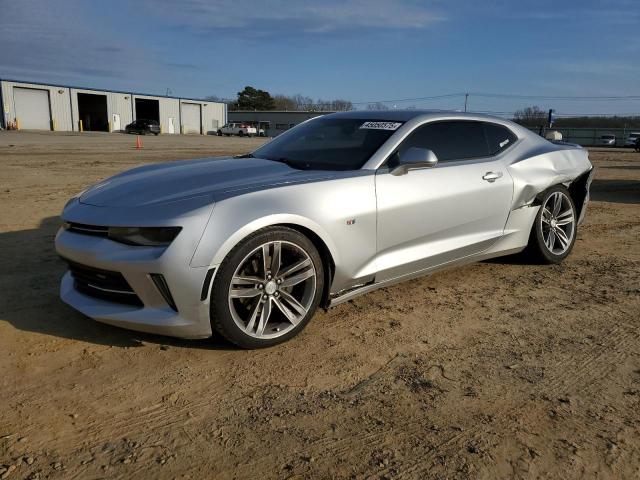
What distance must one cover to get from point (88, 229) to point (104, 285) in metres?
0.36

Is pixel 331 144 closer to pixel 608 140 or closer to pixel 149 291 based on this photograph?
pixel 149 291

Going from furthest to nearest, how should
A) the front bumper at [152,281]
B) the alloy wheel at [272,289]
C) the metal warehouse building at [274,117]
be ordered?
the metal warehouse building at [274,117]
the alloy wheel at [272,289]
the front bumper at [152,281]

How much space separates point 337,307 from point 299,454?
5.83 feet

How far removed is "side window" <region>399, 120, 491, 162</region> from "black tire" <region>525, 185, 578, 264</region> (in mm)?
826

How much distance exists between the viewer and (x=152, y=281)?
2.87m

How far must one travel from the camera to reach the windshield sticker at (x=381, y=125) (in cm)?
403

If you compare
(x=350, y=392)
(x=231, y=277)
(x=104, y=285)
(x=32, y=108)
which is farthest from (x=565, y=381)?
(x=32, y=108)

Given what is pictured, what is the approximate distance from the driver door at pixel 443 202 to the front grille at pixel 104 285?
163 cm

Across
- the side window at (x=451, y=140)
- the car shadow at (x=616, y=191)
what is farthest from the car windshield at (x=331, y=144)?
the car shadow at (x=616, y=191)

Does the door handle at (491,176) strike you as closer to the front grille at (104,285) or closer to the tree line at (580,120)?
the front grille at (104,285)

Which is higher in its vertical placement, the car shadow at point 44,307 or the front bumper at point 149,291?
the front bumper at point 149,291

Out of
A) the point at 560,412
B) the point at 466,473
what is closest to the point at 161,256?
the point at 466,473

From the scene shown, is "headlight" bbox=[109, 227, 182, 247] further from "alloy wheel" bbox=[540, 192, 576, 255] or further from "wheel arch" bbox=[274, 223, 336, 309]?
"alloy wheel" bbox=[540, 192, 576, 255]

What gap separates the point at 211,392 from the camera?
2.73 metres
